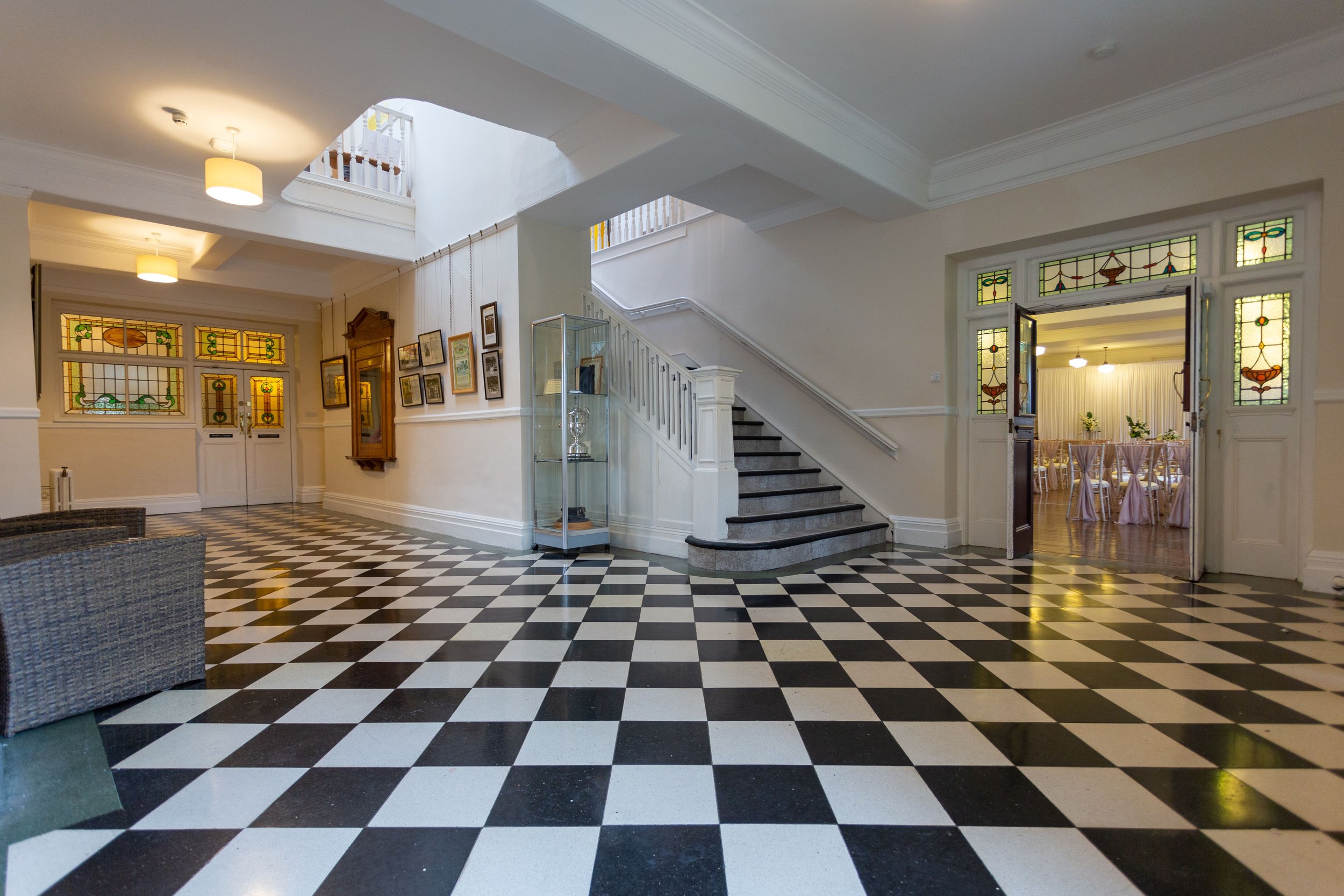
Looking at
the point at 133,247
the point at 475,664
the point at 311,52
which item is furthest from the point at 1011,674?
the point at 133,247

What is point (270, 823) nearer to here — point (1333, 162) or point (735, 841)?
point (735, 841)

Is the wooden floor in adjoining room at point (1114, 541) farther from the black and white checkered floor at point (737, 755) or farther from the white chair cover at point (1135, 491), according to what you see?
the black and white checkered floor at point (737, 755)

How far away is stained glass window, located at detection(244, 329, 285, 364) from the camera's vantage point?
8.82 meters

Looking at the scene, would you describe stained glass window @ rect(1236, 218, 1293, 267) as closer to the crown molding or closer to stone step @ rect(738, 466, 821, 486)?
the crown molding

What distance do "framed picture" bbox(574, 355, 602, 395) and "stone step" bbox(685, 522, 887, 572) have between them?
152cm

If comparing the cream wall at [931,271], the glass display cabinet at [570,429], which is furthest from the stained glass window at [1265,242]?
the glass display cabinet at [570,429]

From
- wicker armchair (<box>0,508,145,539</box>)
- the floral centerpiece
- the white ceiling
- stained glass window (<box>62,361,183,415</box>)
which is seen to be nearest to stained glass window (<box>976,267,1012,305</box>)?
the white ceiling

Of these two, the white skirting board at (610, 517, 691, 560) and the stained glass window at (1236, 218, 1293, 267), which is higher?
the stained glass window at (1236, 218, 1293, 267)

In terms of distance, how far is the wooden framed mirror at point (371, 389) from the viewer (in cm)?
704

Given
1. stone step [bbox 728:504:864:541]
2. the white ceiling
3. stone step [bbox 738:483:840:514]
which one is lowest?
stone step [bbox 728:504:864:541]

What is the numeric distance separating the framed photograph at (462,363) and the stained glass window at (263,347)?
185 inches

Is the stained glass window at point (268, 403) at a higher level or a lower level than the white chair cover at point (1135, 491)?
higher

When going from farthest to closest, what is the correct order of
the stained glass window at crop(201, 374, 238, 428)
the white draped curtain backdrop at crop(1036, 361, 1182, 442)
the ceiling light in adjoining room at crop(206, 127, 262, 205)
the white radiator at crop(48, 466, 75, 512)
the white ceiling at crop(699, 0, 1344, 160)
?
the white draped curtain backdrop at crop(1036, 361, 1182, 442)
the stained glass window at crop(201, 374, 238, 428)
the white radiator at crop(48, 466, 75, 512)
the ceiling light in adjoining room at crop(206, 127, 262, 205)
the white ceiling at crop(699, 0, 1344, 160)

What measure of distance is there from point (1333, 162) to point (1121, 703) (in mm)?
3689
